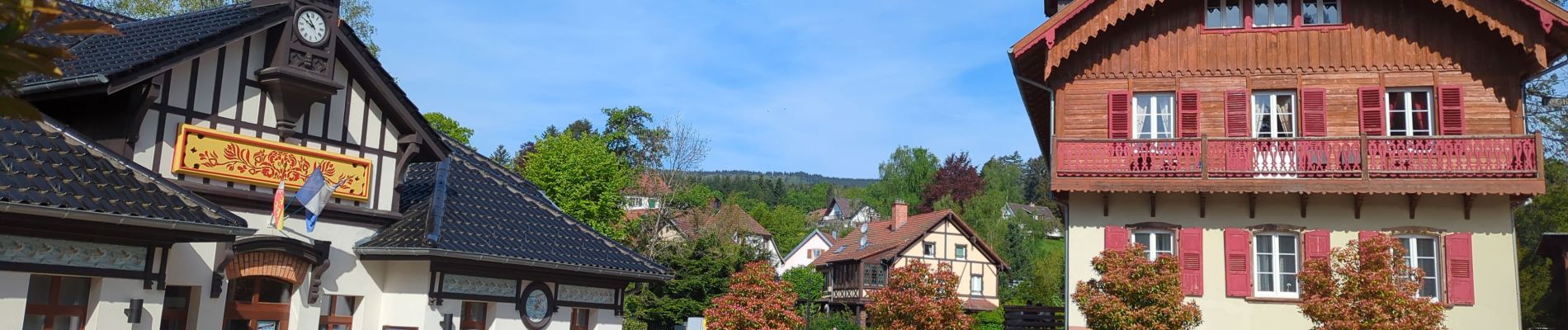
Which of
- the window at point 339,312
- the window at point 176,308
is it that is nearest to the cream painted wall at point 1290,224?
the window at point 339,312

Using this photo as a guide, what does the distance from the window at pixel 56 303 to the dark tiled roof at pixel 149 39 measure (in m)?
2.26

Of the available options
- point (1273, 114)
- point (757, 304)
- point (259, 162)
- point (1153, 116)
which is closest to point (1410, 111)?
point (1273, 114)

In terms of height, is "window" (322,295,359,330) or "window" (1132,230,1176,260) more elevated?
"window" (1132,230,1176,260)

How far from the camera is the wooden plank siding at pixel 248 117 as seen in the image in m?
13.9

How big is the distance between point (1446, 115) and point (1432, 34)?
1360 mm

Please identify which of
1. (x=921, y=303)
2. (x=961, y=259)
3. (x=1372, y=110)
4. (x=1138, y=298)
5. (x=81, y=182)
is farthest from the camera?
(x=961, y=259)

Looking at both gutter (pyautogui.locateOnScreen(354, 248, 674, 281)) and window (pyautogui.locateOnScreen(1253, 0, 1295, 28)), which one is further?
window (pyautogui.locateOnScreen(1253, 0, 1295, 28))

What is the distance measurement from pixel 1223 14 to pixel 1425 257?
16.5 ft

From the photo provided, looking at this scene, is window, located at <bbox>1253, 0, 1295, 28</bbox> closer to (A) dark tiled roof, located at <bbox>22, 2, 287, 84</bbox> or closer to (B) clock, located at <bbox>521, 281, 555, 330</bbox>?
(B) clock, located at <bbox>521, 281, 555, 330</bbox>

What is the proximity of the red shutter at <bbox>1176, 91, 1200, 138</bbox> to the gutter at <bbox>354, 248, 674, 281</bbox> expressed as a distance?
9.20 meters

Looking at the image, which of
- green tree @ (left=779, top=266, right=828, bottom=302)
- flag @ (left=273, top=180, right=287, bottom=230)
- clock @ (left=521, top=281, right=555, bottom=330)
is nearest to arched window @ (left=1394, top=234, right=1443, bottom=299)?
clock @ (left=521, top=281, right=555, bottom=330)

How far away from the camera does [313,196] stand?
1473cm

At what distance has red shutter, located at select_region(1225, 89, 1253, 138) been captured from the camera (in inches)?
782

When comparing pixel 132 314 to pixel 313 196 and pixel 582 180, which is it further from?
pixel 582 180
